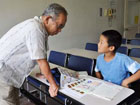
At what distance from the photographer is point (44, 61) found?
112 centimetres

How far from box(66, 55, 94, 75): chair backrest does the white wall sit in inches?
61.1

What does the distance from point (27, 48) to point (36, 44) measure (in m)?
0.15

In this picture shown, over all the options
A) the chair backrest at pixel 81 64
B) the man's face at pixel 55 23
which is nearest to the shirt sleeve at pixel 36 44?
the man's face at pixel 55 23

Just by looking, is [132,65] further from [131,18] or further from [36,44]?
[131,18]

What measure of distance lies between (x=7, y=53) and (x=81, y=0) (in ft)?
11.1

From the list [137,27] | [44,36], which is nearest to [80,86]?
[44,36]

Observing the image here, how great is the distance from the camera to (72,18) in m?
4.06

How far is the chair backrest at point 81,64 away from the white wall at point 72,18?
61.1 inches

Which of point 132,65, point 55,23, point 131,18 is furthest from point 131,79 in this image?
point 131,18

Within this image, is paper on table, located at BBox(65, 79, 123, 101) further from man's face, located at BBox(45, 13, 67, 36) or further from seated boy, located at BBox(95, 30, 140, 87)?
man's face, located at BBox(45, 13, 67, 36)

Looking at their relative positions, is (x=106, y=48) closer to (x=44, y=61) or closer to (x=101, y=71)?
(x=101, y=71)

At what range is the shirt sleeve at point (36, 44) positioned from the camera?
1084mm

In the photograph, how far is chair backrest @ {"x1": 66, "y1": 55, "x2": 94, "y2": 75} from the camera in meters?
2.01

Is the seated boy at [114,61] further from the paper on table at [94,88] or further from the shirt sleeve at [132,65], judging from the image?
the paper on table at [94,88]
